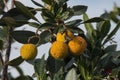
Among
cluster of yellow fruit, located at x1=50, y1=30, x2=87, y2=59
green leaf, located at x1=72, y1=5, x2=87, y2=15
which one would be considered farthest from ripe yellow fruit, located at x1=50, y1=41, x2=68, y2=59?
green leaf, located at x1=72, y1=5, x2=87, y2=15

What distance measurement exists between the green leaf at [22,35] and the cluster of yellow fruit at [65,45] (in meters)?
0.15

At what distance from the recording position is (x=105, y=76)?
1763 millimetres

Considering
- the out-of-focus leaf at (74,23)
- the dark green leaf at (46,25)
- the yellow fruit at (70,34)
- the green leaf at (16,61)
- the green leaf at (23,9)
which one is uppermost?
the green leaf at (23,9)

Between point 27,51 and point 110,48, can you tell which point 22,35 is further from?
point 110,48

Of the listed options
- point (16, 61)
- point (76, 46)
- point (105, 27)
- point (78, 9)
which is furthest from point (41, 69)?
point (105, 27)

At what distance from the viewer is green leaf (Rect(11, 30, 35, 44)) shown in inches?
62.1

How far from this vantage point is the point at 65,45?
146cm

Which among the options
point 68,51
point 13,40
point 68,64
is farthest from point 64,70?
point 13,40

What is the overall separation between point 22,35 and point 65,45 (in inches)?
9.9

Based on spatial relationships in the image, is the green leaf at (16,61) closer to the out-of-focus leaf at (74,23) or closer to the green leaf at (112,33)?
the out-of-focus leaf at (74,23)

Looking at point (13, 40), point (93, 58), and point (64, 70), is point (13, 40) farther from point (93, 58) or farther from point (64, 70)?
point (93, 58)

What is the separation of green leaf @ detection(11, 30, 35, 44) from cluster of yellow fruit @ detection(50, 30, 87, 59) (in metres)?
0.15

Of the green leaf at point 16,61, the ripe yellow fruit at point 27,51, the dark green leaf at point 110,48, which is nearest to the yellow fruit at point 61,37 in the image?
the ripe yellow fruit at point 27,51

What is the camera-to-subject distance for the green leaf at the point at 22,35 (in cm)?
158
